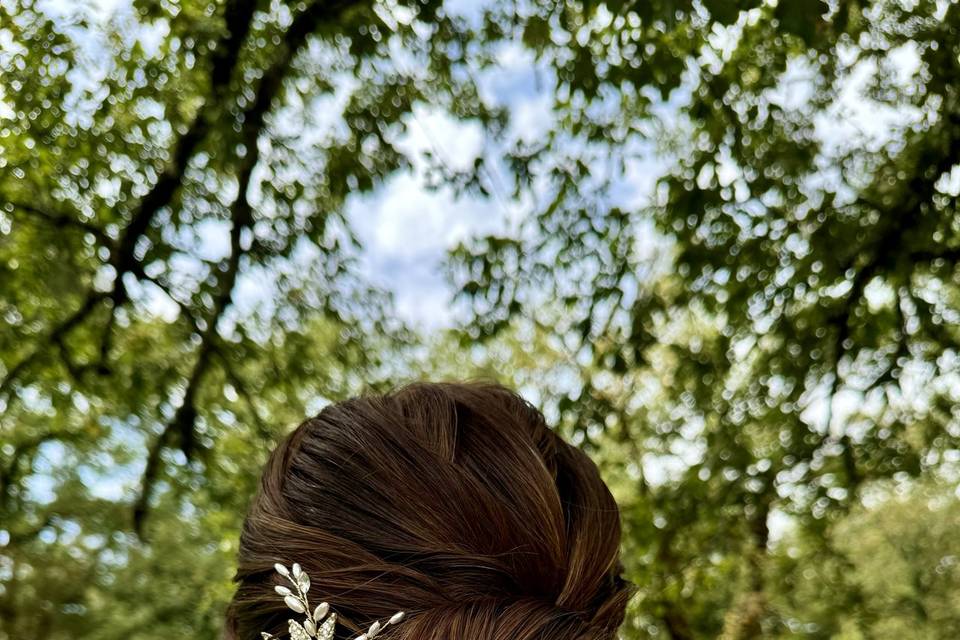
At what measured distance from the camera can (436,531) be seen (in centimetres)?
121

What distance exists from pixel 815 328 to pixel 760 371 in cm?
48

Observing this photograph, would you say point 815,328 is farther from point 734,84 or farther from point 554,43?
point 554,43

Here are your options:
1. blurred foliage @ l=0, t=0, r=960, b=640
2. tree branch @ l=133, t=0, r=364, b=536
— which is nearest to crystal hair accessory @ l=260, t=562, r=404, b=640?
blurred foliage @ l=0, t=0, r=960, b=640

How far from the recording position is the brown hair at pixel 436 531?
1.18 meters

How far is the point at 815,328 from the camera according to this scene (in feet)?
16.2

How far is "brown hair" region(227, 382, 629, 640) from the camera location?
3.87 ft

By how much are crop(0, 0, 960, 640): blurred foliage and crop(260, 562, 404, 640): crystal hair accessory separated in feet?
7.88

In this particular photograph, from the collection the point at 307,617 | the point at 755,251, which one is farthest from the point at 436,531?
the point at 755,251

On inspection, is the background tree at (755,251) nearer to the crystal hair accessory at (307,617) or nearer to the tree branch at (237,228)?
the tree branch at (237,228)

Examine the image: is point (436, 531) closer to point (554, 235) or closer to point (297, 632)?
point (297, 632)

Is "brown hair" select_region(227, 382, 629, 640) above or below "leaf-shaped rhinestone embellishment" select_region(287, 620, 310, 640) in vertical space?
above

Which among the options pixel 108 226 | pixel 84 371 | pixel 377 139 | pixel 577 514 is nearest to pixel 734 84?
pixel 377 139

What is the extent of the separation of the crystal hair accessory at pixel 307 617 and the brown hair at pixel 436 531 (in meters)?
0.02

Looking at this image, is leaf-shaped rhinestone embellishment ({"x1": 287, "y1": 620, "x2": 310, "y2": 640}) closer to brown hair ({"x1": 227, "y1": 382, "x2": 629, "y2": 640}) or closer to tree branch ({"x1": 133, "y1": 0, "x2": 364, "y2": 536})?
brown hair ({"x1": 227, "y1": 382, "x2": 629, "y2": 640})
